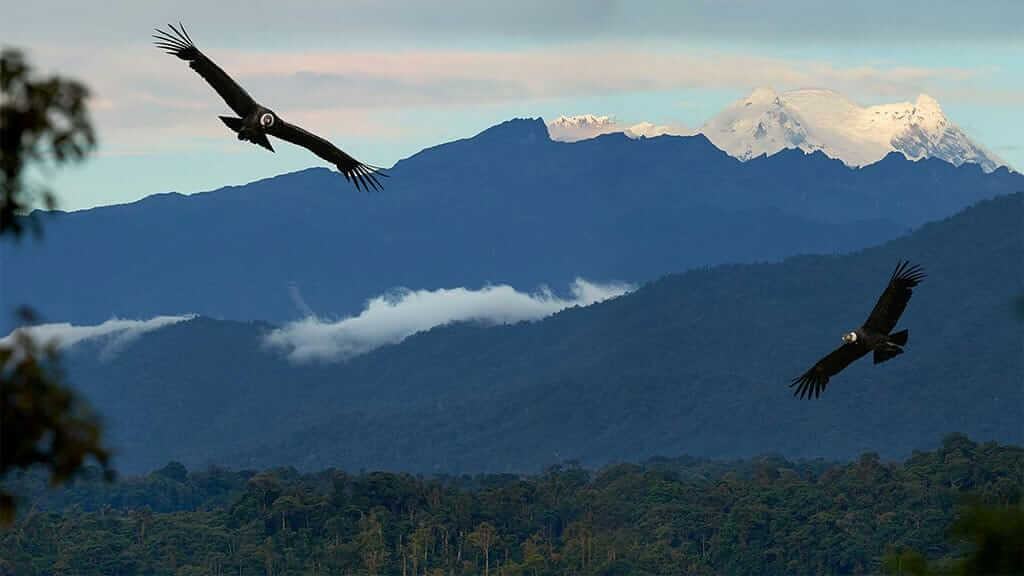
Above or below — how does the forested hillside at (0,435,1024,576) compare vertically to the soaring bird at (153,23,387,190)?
below

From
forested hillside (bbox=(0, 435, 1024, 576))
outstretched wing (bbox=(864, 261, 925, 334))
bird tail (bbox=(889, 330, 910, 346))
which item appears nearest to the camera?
outstretched wing (bbox=(864, 261, 925, 334))

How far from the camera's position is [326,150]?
25156 millimetres

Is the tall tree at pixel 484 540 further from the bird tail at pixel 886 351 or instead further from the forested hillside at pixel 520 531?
the bird tail at pixel 886 351

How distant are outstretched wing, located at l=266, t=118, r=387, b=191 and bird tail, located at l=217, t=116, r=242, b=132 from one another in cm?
39

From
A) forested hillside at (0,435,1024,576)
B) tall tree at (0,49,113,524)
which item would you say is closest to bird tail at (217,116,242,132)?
tall tree at (0,49,113,524)

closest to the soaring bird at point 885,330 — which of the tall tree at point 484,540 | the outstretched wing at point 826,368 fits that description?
the outstretched wing at point 826,368

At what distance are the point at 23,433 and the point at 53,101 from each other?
2.20m

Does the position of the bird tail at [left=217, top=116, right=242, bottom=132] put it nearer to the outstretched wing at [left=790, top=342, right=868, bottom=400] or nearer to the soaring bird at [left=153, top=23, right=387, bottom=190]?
the soaring bird at [left=153, top=23, right=387, bottom=190]

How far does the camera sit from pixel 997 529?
13.4 meters

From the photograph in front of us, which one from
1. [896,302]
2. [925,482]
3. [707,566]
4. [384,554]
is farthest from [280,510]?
[896,302]

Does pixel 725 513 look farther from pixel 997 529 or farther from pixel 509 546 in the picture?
pixel 997 529

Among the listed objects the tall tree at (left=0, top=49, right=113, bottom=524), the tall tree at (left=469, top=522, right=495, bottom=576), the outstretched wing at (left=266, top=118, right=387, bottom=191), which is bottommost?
the tall tree at (left=469, top=522, right=495, bottom=576)

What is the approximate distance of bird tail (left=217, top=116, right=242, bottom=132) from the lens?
23859 mm

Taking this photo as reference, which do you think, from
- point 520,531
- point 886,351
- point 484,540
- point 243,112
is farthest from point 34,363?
point 520,531
